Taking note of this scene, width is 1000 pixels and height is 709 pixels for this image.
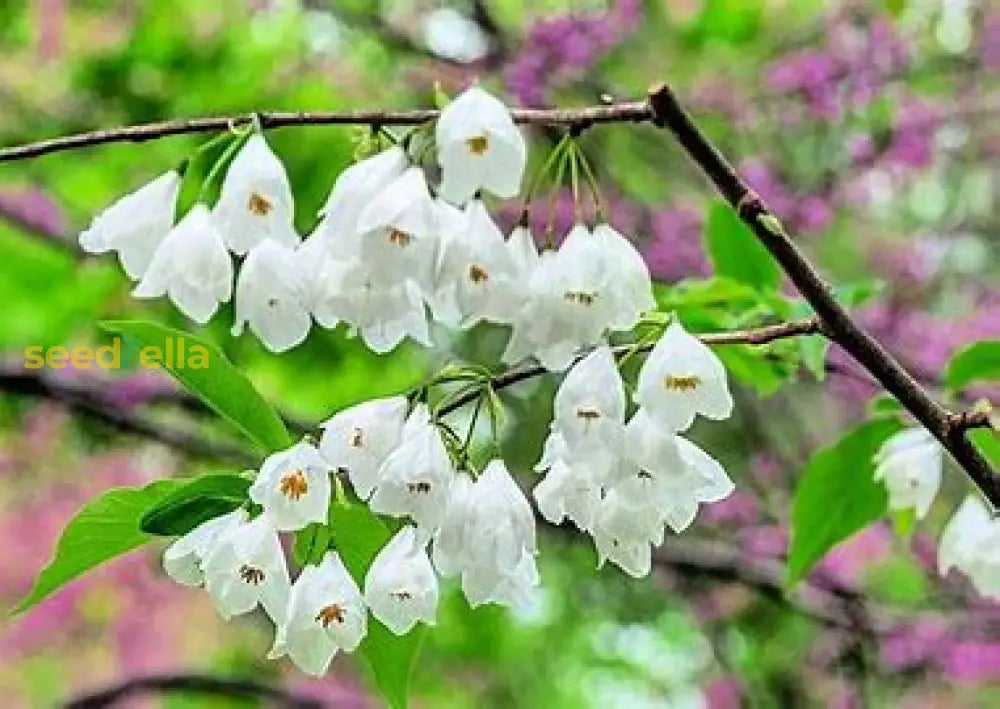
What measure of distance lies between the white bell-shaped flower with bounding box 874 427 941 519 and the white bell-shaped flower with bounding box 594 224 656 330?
0.40m

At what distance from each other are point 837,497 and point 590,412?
46 centimetres

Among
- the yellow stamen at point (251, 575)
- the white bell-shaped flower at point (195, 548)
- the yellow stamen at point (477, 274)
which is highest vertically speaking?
the white bell-shaped flower at point (195, 548)

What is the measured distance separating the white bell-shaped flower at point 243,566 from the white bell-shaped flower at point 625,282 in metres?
0.19

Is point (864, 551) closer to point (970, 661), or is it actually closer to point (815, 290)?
point (970, 661)

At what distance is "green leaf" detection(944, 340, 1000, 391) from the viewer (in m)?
1.02

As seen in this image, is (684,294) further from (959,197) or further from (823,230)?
(959,197)

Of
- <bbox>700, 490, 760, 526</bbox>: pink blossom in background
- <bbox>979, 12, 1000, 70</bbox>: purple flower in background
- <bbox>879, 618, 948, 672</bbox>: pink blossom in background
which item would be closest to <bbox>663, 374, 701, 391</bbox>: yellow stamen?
<bbox>879, 618, 948, 672</bbox>: pink blossom in background

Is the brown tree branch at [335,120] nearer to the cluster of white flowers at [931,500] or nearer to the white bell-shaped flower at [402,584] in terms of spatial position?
the white bell-shaped flower at [402,584]

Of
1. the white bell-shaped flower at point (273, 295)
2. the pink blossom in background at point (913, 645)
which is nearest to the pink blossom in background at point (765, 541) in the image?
the pink blossom in background at point (913, 645)

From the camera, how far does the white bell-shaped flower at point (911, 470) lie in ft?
3.47

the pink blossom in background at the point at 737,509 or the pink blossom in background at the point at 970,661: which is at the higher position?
the pink blossom in background at the point at 737,509

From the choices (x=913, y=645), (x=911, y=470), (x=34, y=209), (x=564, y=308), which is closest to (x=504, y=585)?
(x=564, y=308)

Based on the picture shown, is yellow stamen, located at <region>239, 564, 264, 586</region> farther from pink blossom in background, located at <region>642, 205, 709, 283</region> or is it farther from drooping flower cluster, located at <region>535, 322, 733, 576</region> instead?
pink blossom in background, located at <region>642, 205, 709, 283</region>

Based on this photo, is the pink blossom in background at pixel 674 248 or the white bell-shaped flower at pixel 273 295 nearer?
the white bell-shaped flower at pixel 273 295
